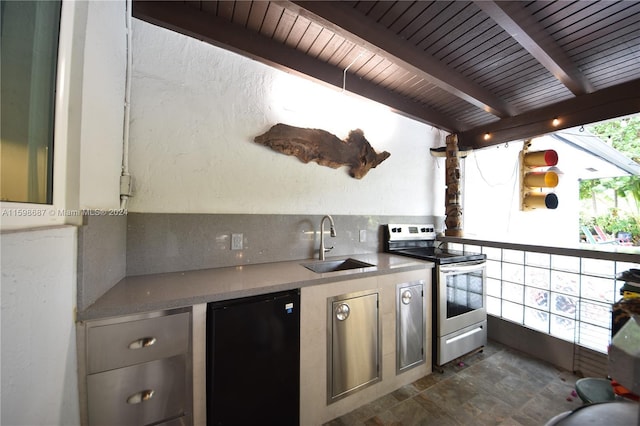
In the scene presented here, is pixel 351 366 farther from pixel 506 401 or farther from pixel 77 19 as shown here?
pixel 77 19

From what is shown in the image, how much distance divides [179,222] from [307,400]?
4.44 feet

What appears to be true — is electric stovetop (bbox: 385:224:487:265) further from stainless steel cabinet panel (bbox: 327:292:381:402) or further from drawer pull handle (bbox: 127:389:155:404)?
drawer pull handle (bbox: 127:389:155:404)

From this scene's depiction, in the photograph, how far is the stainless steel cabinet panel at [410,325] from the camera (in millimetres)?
1737

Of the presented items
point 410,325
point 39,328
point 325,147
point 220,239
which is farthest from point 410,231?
point 39,328

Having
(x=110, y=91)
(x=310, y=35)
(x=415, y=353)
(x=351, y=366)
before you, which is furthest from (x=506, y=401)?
(x=110, y=91)

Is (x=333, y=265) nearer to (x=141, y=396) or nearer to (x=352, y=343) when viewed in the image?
(x=352, y=343)

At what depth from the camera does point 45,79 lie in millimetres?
815

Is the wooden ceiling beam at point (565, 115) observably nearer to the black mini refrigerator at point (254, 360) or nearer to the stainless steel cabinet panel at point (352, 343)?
the stainless steel cabinet panel at point (352, 343)

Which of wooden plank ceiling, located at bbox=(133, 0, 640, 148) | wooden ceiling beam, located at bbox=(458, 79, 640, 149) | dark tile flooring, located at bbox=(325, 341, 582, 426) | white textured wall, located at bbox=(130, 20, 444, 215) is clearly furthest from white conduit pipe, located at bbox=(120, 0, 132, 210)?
wooden ceiling beam, located at bbox=(458, 79, 640, 149)

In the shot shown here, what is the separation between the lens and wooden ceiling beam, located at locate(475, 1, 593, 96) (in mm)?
1339

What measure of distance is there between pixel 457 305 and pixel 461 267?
326mm

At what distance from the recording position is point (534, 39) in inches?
59.9

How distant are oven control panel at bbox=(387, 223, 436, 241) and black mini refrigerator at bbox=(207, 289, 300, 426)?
1.44 metres

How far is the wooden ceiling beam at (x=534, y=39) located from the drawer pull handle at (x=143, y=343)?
232cm
